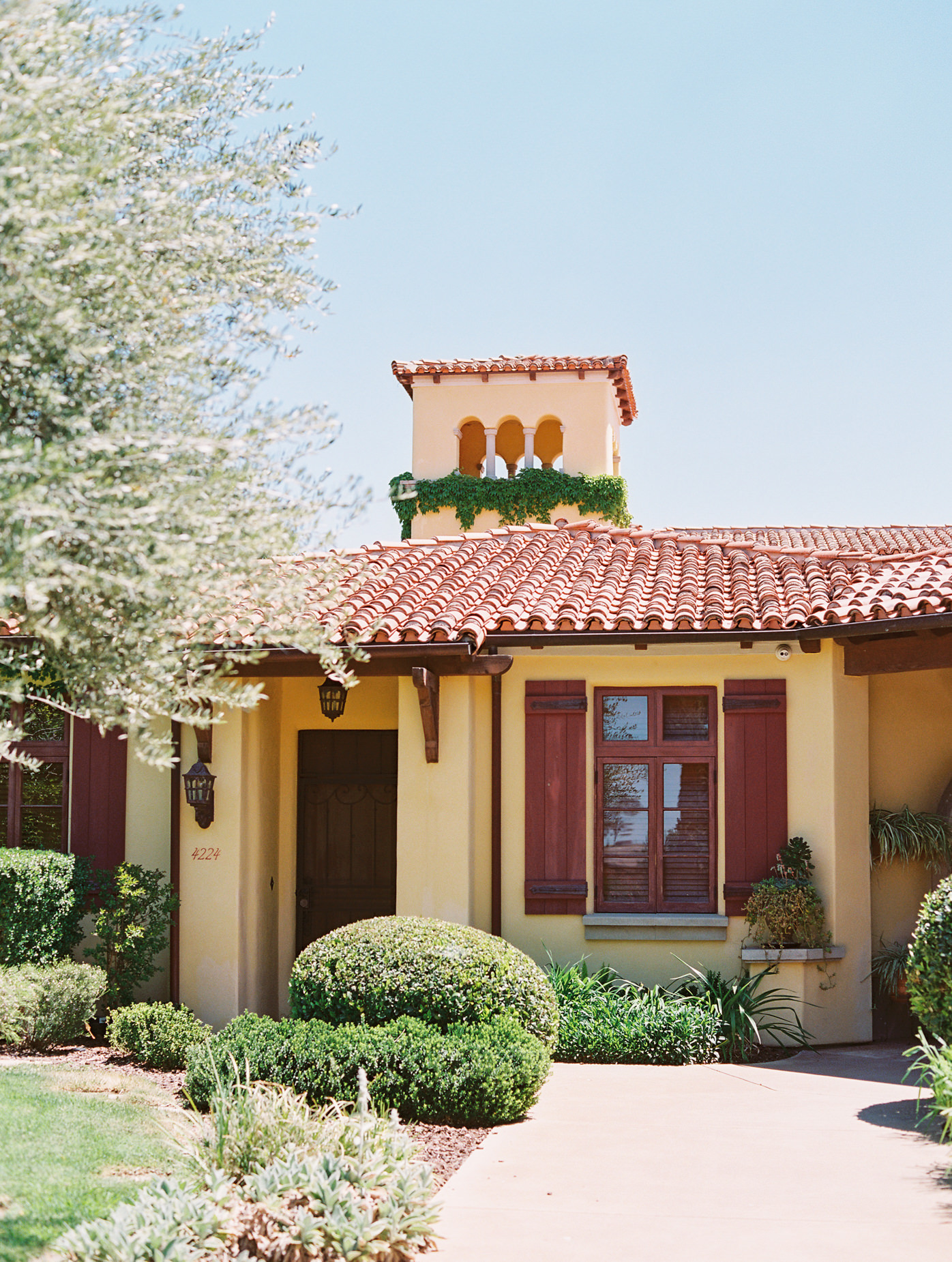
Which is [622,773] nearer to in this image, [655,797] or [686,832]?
[655,797]

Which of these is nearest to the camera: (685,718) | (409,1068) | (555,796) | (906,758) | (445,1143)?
(445,1143)

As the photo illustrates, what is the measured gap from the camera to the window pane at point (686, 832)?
400 inches

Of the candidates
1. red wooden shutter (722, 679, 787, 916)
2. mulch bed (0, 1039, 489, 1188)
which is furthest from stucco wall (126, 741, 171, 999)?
red wooden shutter (722, 679, 787, 916)

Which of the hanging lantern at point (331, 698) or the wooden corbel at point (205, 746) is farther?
the hanging lantern at point (331, 698)

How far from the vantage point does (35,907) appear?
9.69 metres

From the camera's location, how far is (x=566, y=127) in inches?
415

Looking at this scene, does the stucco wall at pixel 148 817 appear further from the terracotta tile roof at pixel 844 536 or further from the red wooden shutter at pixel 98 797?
the terracotta tile roof at pixel 844 536

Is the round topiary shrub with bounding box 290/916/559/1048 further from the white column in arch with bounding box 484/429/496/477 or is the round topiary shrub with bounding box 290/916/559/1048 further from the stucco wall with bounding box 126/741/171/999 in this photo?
the white column in arch with bounding box 484/429/496/477

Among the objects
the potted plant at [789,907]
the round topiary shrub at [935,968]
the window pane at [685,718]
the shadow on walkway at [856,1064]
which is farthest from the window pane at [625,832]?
the round topiary shrub at [935,968]

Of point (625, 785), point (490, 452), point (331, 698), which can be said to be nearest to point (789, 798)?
point (625, 785)

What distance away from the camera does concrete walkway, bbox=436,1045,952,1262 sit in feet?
16.2

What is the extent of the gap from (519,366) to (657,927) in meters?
15.1

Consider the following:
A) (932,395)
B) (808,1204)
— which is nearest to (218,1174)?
(808,1204)

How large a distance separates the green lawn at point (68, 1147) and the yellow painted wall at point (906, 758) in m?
6.31
